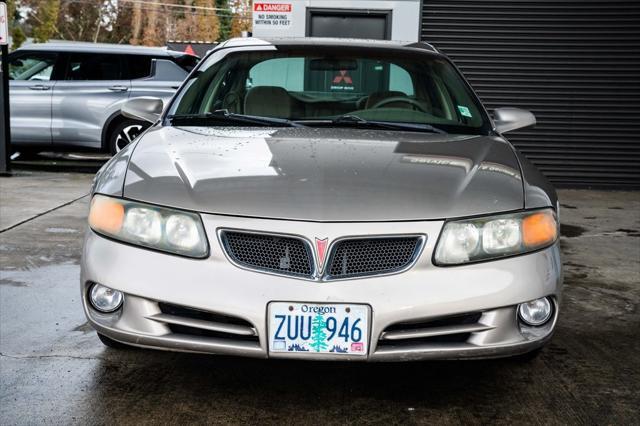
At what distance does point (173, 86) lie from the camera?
10430mm

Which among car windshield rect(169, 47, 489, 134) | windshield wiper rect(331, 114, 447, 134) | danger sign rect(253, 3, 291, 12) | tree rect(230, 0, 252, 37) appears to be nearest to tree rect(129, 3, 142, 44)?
tree rect(230, 0, 252, 37)

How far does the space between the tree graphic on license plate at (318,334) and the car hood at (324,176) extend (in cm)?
32

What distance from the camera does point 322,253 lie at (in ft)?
8.23

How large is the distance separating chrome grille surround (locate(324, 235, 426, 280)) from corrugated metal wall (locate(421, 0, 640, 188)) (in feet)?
26.3

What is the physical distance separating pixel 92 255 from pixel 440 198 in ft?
3.94

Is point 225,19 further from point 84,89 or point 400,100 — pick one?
point 400,100

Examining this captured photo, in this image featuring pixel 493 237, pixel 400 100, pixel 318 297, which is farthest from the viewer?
pixel 400 100

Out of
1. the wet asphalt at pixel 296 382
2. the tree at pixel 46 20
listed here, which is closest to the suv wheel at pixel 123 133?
the wet asphalt at pixel 296 382

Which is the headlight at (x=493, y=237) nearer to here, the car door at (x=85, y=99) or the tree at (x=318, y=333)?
the tree at (x=318, y=333)

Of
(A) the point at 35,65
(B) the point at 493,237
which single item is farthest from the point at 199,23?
(B) the point at 493,237

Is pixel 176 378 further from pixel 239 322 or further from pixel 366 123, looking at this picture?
pixel 366 123

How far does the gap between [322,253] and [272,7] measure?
8221mm

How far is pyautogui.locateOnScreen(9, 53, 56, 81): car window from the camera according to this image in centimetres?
1045

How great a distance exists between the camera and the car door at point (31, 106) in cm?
1027
